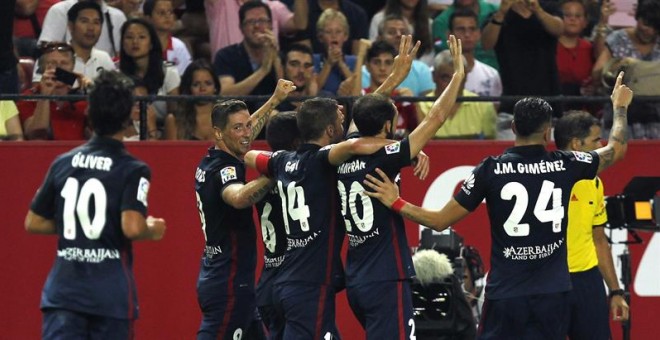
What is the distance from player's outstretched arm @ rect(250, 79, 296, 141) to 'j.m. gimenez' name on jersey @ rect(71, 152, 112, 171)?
2.49 meters

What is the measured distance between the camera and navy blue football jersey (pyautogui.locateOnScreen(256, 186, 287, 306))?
1067 cm

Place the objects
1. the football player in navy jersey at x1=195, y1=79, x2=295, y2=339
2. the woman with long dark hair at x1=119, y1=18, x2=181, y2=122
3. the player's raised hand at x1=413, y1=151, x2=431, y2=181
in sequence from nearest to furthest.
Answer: the player's raised hand at x1=413, y1=151, x2=431, y2=181
the football player in navy jersey at x1=195, y1=79, x2=295, y2=339
the woman with long dark hair at x1=119, y1=18, x2=181, y2=122

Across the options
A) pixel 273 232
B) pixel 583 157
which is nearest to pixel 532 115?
pixel 583 157

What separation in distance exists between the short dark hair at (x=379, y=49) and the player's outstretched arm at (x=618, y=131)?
409 cm

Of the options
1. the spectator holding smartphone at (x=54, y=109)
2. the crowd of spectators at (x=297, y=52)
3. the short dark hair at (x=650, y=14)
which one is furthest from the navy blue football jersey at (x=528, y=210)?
the short dark hair at (x=650, y=14)

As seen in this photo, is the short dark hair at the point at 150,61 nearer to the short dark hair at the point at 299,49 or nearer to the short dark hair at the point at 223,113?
the short dark hair at the point at 299,49

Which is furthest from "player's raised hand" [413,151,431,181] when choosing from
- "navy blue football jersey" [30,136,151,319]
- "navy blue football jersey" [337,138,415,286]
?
"navy blue football jersey" [30,136,151,319]

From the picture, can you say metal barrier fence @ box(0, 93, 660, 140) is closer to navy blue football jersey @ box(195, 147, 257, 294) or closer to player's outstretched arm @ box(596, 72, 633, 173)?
navy blue football jersey @ box(195, 147, 257, 294)

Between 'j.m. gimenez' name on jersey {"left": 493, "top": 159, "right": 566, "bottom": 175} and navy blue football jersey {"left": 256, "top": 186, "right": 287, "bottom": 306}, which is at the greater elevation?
'j.m. gimenez' name on jersey {"left": 493, "top": 159, "right": 566, "bottom": 175}

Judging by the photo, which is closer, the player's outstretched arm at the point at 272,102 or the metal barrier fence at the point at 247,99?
the player's outstretched arm at the point at 272,102

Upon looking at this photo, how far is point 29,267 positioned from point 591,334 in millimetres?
5716

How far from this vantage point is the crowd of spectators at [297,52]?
13609 millimetres

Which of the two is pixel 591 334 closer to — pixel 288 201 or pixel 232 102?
pixel 288 201

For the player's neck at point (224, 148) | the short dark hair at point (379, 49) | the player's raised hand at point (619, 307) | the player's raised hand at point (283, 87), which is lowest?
the player's raised hand at point (619, 307)
